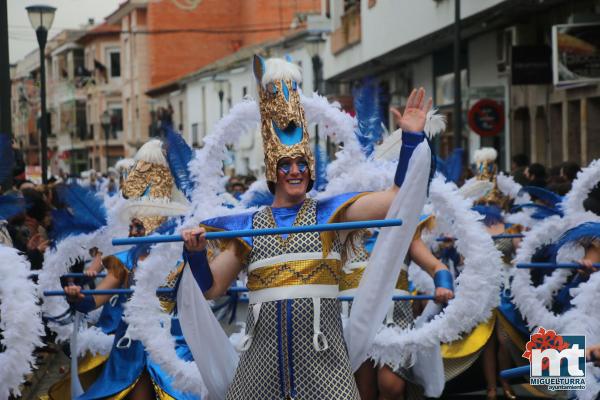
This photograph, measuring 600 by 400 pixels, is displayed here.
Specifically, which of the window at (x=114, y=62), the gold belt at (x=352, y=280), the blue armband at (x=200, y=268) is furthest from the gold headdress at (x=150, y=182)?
the window at (x=114, y=62)

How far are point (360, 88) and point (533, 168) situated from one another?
5352 millimetres

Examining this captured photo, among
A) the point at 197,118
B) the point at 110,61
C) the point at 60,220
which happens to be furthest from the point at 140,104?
the point at 60,220

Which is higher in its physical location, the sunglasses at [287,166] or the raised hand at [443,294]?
the sunglasses at [287,166]

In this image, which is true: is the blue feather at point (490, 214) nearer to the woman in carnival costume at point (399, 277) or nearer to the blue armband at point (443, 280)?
the woman in carnival costume at point (399, 277)

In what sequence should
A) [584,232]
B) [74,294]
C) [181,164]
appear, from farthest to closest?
[74,294] → [181,164] → [584,232]

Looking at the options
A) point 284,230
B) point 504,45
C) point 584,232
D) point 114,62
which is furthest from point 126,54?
point 284,230

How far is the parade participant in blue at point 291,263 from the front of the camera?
18.4 feet

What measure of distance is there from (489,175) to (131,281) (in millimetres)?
5132

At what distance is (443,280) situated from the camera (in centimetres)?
772

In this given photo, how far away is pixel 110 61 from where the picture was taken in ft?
274

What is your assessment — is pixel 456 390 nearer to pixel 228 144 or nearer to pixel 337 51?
pixel 228 144

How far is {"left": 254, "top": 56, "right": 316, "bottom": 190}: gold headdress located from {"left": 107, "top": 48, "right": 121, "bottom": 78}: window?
78.7 m

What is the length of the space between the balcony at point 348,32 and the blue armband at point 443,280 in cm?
2640

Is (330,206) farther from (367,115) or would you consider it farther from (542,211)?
(542,211)
